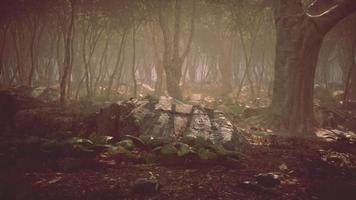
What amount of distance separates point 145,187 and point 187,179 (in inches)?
43.4

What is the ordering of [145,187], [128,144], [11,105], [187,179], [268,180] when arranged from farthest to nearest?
1. [11,105]
2. [128,144]
3. [187,179]
4. [268,180]
5. [145,187]

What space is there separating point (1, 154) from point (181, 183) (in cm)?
389

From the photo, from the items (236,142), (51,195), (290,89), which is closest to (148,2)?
(290,89)

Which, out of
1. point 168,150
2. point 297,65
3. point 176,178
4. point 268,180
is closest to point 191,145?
point 168,150

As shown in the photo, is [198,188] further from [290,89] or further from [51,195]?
[290,89]

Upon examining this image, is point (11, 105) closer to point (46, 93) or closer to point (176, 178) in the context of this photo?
point (176, 178)

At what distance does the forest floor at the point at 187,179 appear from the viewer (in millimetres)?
5648

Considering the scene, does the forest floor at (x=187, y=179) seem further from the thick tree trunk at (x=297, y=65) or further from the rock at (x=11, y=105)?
the rock at (x=11, y=105)

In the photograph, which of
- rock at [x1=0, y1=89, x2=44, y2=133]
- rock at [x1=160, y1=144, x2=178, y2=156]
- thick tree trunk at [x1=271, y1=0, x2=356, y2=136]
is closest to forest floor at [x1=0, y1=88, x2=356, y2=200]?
rock at [x1=160, y1=144, x2=178, y2=156]

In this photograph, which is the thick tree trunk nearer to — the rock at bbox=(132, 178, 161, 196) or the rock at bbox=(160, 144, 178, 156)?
the rock at bbox=(160, 144, 178, 156)

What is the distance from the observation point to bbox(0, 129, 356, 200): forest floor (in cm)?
565

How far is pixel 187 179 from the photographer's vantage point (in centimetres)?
654

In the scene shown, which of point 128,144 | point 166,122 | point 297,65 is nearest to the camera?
point 128,144

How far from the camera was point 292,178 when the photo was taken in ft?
22.8
